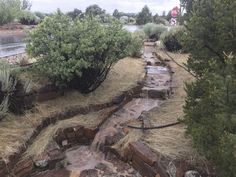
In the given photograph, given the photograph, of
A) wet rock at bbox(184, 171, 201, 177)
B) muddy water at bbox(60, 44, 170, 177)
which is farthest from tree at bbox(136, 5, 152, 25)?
wet rock at bbox(184, 171, 201, 177)

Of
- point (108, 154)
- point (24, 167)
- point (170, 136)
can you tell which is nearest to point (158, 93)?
point (170, 136)

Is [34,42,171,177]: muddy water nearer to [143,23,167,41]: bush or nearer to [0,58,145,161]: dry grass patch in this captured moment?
[0,58,145,161]: dry grass patch

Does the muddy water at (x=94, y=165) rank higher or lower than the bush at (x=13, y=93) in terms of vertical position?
lower

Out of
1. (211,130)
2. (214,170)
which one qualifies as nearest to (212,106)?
(211,130)

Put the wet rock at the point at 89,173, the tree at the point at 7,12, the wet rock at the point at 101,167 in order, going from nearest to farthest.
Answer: the wet rock at the point at 89,173 → the wet rock at the point at 101,167 → the tree at the point at 7,12

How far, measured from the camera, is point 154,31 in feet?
60.0

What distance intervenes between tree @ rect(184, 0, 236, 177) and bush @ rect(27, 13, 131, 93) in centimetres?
203

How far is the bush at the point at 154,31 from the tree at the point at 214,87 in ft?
41.6

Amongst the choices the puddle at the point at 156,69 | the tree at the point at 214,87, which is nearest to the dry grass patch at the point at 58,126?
the tree at the point at 214,87

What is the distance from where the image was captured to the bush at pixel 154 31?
59.3 ft

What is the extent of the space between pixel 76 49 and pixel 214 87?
3.47m

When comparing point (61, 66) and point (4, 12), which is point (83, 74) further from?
point (4, 12)

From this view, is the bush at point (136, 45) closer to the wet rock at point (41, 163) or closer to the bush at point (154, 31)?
the wet rock at point (41, 163)

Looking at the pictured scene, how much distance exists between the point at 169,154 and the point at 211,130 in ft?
3.51
